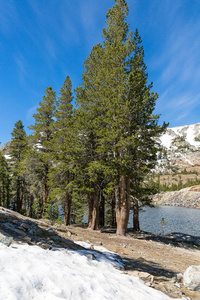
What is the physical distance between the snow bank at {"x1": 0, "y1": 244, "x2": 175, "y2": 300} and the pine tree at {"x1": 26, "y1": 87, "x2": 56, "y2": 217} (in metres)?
13.3

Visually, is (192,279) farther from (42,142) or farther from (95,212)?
(42,142)

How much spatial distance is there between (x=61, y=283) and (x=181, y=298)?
3244 mm

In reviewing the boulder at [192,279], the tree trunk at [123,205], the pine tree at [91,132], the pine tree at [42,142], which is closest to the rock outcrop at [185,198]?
the pine tree at [42,142]

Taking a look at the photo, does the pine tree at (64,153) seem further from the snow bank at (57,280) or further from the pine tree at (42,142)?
the snow bank at (57,280)

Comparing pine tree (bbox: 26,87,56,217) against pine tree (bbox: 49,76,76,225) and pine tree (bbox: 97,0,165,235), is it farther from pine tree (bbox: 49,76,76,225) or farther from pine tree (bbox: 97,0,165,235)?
pine tree (bbox: 97,0,165,235)

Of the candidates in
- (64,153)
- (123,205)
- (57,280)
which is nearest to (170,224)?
(123,205)

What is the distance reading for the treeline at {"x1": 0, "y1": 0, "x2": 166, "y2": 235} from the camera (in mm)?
11531

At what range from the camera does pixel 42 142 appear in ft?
62.2

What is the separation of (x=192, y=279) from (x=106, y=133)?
8.11 meters

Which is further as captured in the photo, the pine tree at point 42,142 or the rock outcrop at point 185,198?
the rock outcrop at point 185,198

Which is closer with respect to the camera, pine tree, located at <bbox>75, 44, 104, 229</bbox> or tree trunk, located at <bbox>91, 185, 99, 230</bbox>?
pine tree, located at <bbox>75, 44, 104, 229</bbox>

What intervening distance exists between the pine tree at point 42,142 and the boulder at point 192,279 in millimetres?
14433

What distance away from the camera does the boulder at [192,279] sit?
5199 millimetres

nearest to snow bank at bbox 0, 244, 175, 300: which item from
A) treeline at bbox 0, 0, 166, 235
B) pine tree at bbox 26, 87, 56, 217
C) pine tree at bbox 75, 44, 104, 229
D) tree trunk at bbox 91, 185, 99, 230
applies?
treeline at bbox 0, 0, 166, 235
